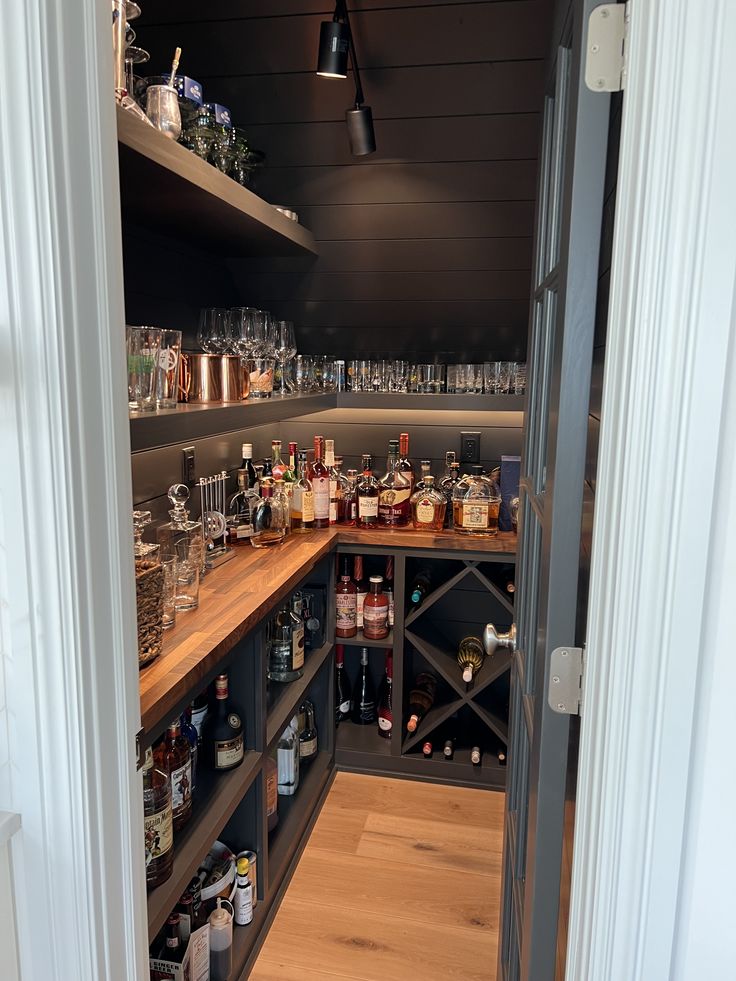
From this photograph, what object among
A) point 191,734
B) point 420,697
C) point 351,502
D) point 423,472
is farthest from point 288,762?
point 423,472

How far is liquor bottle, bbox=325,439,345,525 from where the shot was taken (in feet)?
9.05

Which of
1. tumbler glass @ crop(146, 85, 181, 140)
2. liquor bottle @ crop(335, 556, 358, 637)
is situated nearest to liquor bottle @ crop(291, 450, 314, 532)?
liquor bottle @ crop(335, 556, 358, 637)

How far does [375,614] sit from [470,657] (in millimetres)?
409

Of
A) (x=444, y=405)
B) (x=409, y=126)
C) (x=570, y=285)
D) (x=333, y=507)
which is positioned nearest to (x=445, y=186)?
(x=409, y=126)

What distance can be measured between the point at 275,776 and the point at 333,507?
99 cm

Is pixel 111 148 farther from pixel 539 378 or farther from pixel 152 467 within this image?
pixel 152 467

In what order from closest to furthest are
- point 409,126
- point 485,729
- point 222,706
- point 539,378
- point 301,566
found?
point 539,378, point 222,706, point 301,566, point 409,126, point 485,729

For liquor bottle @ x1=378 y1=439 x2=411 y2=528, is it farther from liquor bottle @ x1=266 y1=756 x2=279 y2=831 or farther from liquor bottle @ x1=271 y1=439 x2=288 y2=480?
liquor bottle @ x1=266 y1=756 x2=279 y2=831

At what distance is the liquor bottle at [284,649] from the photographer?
2.31 meters

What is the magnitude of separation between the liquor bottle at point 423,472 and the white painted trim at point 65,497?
1.96 metres

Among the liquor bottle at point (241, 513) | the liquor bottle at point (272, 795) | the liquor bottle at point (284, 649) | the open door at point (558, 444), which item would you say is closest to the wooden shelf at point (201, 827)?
the liquor bottle at point (272, 795)

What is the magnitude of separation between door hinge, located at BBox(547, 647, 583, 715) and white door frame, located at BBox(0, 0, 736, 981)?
0.29ft

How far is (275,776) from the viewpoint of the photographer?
2.24 metres

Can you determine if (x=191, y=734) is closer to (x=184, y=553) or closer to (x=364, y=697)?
(x=184, y=553)
